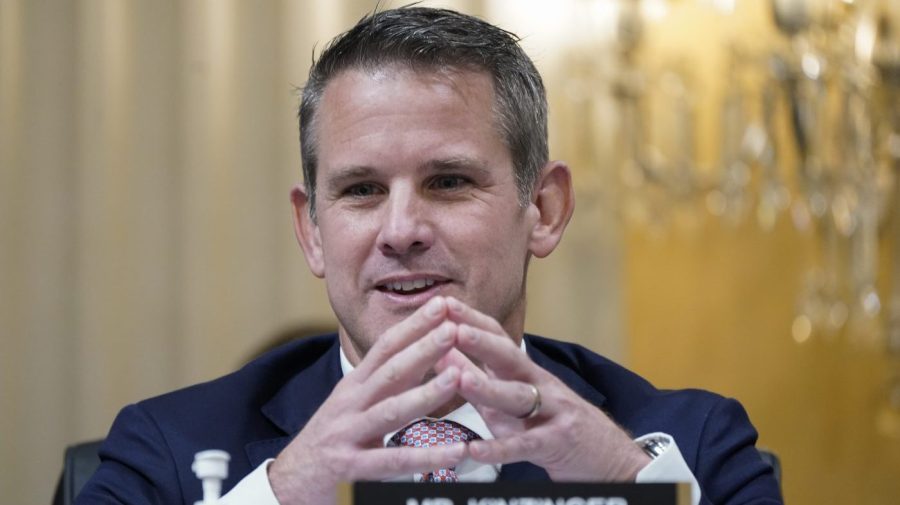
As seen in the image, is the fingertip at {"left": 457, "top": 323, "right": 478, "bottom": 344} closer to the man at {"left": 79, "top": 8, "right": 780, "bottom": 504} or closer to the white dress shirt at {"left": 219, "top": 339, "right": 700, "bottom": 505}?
the man at {"left": 79, "top": 8, "right": 780, "bottom": 504}

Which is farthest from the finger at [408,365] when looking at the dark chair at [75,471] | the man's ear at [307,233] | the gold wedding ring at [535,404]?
the dark chair at [75,471]

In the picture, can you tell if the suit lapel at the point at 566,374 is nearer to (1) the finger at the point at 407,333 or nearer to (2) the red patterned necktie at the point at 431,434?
(2) the red patterned necktie at the point at 431,434

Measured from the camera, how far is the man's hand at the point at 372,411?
1.35 meters

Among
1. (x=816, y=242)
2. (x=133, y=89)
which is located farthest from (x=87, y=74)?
(x=816, y=242)

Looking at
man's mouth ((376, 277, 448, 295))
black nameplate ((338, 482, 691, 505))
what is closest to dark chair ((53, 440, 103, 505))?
man's mouth ((376, 277, 448, 295))

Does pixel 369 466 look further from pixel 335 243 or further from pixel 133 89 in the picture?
pixel 133 89

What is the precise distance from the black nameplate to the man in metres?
0.37

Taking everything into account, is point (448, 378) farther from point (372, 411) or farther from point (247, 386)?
point (247, 386)

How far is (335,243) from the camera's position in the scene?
1.74 m

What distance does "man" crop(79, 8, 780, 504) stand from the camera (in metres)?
1.44

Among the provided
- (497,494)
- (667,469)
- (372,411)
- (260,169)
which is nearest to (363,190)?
(372,411)

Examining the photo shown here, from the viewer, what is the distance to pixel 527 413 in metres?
1.40

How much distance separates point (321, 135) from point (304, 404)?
390 millimetres

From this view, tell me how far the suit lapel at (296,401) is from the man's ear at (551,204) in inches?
14.0
